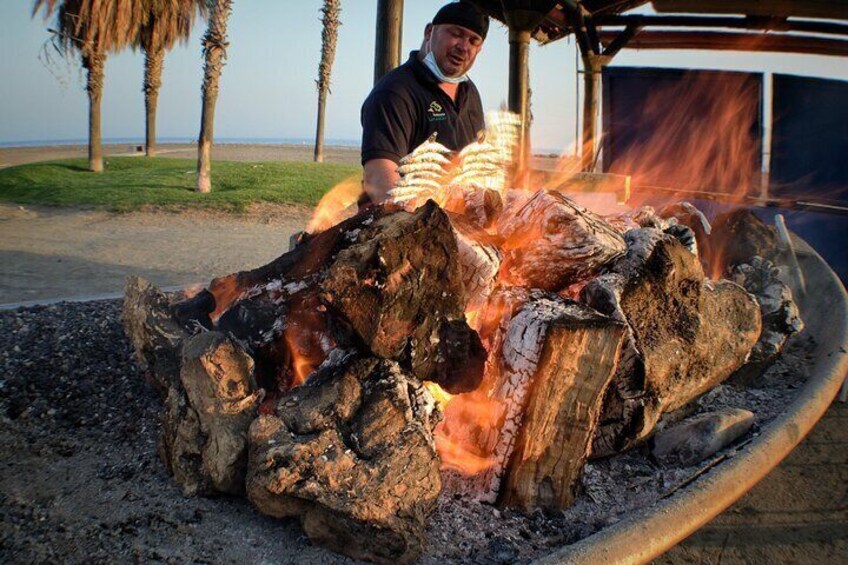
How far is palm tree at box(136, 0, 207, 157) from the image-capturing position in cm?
1977

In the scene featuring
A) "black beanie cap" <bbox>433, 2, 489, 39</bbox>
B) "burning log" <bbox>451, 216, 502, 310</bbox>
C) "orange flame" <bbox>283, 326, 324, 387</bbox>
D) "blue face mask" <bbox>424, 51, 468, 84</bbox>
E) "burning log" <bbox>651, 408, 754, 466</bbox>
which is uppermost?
"black beanie cap" <bbox>433, 2, 489, 39</bbox>

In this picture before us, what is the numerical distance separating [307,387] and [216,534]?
0.46 meters

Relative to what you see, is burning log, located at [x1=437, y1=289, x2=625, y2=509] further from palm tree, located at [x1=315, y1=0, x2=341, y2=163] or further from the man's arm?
palm tree, located at [x1=315, y1=0, x2=341, y2=163]

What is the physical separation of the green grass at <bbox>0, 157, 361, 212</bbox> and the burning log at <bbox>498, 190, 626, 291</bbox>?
9.87 metres

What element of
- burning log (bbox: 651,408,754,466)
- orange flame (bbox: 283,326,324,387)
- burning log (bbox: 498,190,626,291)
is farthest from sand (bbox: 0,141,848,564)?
orange flame (bbox: 283,326,324,387)

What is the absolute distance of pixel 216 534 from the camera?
5.12 ft

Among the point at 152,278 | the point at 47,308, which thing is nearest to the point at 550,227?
the point at 47,308

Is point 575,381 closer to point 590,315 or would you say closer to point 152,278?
point 590,315

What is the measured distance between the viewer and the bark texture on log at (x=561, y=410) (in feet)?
5.73

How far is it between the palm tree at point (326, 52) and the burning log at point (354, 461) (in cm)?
2333

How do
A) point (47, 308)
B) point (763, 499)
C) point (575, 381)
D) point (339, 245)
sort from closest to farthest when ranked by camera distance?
1. point (575, 381)
2. point (339, 245)
3. point (763, 499)
4. point (47, 308)

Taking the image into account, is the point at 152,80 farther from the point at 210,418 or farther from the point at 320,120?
the point at 210,418

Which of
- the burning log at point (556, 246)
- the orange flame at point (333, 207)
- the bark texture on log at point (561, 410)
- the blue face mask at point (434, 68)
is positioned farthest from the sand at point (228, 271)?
the blue face mask at point (434, 68)

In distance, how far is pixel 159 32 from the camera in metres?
20.2
